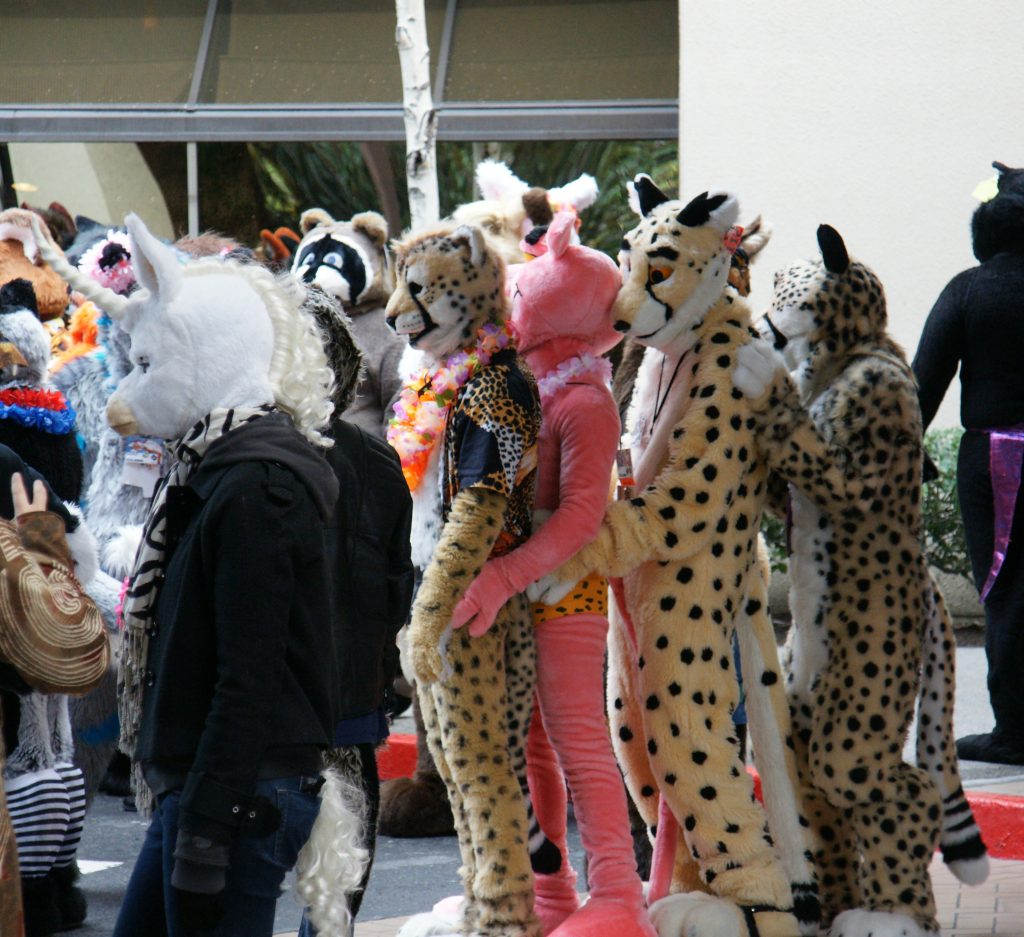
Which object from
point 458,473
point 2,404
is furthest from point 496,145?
point 458,473

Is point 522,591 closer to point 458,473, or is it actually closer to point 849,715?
point 458,473

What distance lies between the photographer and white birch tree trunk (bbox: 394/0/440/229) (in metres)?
10.2

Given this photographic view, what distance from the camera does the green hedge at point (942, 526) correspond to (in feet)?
35.9

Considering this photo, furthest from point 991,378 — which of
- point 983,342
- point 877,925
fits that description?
point 877,925

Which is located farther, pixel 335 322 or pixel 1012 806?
pixel 1012 806

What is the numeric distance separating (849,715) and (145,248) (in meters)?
2.47

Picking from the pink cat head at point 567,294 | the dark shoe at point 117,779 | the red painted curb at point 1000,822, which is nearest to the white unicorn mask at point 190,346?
the pink cat head at point 567,294

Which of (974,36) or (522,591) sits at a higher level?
(974,36)

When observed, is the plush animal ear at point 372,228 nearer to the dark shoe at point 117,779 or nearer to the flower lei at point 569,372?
the dark shoe at point 117,779

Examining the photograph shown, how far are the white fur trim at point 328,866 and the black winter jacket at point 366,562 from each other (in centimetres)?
96

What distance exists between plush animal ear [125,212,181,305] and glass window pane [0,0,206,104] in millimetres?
12204

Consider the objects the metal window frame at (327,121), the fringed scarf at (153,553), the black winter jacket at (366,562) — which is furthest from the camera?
the metal window frame at (327,121)

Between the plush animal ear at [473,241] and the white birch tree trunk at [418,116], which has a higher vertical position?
the white birch tree trunk at [418,116]

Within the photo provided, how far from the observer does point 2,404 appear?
588 centimetres
